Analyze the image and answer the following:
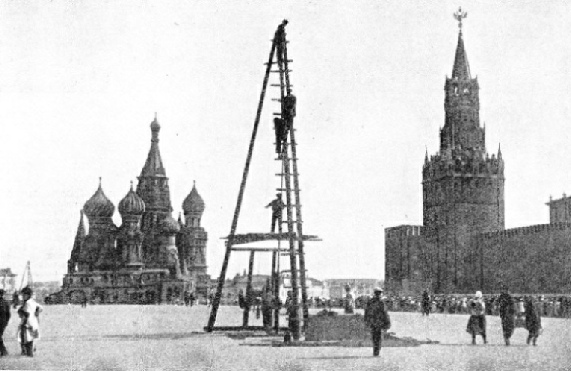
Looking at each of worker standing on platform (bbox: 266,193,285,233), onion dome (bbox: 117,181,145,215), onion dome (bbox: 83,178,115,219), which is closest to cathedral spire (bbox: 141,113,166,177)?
onion dome (bbox: 117,181,145,215)

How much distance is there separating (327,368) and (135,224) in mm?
95348

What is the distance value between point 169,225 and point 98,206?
8365mm

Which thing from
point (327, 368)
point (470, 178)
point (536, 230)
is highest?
point (470, 178)

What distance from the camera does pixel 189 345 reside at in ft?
65.6

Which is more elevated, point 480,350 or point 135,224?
point 135,224

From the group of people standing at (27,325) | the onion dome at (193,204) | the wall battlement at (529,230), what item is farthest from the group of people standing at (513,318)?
the onion dome at (193,204)

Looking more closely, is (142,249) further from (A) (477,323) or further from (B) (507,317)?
(B) (507,317)

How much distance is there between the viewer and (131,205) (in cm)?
10944

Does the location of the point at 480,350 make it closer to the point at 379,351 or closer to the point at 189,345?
the point at 379,351

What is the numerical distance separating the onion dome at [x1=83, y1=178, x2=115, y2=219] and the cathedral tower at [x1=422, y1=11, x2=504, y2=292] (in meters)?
38.6

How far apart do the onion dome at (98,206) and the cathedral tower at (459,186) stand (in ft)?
127

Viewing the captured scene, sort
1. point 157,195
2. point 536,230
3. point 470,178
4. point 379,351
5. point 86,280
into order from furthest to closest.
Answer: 1. point 157,195
2. point 86,280
3. point 470,178
4. point 536,230
5. point 379,351

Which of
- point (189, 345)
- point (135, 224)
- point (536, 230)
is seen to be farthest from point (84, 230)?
point (189, 345)

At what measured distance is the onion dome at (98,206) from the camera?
110262 mm
